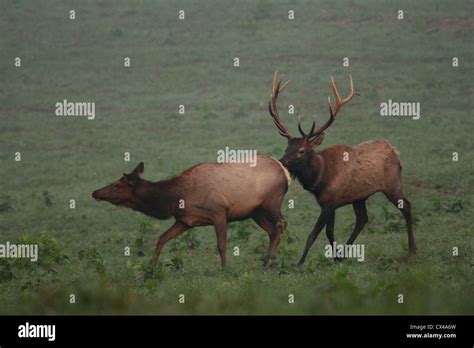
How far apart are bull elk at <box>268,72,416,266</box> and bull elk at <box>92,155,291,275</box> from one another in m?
0.32

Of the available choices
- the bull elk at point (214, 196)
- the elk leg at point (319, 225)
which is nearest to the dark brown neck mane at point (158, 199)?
the bull elk at point (214, 196)

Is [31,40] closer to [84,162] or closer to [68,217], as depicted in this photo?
[84,162]

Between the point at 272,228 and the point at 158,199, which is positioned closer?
the point at 158,199

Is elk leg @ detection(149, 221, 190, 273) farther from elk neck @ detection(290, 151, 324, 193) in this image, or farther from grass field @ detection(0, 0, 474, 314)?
elk neck @ detection(290, 151, 324, 193)

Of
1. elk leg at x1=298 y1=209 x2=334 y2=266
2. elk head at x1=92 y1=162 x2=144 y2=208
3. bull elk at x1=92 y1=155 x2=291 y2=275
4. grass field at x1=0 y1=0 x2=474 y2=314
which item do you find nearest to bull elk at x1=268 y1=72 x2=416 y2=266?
elk leg at x1=298 y1=209 x2=334 y2=266

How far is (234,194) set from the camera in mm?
15648

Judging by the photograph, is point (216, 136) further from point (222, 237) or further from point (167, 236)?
point (222, 237)

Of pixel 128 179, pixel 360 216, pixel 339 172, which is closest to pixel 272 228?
pixel 339 172

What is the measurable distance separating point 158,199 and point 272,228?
1.66 metres

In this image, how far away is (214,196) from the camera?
15555mm

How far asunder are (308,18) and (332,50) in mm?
3959

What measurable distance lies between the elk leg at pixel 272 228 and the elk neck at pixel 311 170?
0.65 meters
